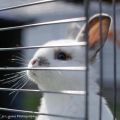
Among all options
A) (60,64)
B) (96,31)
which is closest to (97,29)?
(96,31)

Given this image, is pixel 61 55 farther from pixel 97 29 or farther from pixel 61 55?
pixel 97 29

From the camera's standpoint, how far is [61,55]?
1.76 metres

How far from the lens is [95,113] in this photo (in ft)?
5.31

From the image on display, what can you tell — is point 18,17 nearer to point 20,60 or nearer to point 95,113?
point 20,60

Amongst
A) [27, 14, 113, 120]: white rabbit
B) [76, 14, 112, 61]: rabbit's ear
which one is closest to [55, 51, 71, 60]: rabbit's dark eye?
[27, 14, 113, 120]: white rabbit

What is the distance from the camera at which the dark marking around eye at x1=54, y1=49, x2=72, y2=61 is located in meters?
1.75

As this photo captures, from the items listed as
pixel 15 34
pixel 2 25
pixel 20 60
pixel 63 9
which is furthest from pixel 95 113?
pixel 63 9

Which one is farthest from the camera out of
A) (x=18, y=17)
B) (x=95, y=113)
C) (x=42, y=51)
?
(x=18, y=17)

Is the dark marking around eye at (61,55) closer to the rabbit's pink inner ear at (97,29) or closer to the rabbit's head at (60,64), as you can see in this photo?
the rabbit's head at (60,64)

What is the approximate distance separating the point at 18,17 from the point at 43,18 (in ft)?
0.62

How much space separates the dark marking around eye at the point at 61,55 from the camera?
1750mm

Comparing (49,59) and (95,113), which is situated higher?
(49,59)

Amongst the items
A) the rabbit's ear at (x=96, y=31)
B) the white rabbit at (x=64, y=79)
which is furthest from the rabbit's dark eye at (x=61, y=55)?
the rabbit's ear at (x=96, y=31)

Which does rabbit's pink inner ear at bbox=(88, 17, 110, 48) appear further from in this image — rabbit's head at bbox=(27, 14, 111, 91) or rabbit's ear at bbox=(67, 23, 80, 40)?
→ rabbit's ear at bbox=(67, 23, 80, 40)
